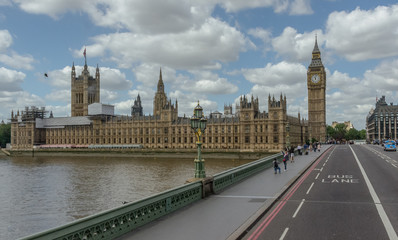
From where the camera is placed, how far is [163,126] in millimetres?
123375

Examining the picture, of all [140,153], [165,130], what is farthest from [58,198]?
[165,130]

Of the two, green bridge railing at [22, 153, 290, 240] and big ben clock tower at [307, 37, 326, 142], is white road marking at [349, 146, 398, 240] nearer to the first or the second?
green bridge railing at [22, 153, 290, 240]

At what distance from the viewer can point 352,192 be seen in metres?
20.3

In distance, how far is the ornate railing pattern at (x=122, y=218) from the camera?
31.2 ft

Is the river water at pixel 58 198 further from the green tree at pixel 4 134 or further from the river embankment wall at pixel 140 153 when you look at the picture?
the green tree at pixel 4 134

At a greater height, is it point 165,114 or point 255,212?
point 165,114

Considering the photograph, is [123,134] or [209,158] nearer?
[209,158]

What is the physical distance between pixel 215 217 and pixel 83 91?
6879 inches

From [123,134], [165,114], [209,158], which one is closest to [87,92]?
[123,134]

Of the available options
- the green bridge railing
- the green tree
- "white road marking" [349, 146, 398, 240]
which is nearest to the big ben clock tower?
"white road marking" [349, 146, 398, 240]

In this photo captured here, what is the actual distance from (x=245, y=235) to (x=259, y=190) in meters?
8.76

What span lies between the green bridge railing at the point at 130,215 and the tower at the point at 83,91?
16829 centimetres

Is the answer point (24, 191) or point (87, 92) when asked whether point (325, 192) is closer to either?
point (24, 191)

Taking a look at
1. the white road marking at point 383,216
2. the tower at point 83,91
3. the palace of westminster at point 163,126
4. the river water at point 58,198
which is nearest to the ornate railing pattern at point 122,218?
the white road marking at point 383,216
